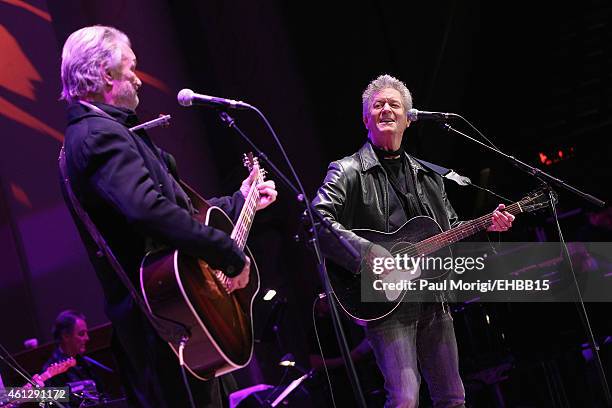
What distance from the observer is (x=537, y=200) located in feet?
13.8

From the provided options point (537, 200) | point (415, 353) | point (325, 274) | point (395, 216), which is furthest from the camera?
point (537, 200)

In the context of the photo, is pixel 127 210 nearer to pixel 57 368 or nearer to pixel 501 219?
pixel 501 219

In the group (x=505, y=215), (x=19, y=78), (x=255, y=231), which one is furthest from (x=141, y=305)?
(x=19, y=78)

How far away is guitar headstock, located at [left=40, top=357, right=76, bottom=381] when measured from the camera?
22.1 ft

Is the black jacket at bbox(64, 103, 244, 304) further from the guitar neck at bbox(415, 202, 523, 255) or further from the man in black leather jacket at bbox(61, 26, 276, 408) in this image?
the guitar neck at bbox(415, 202, 523, 255)

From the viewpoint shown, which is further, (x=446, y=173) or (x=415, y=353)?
(x=446, y=173)

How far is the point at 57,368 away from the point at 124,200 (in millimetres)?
4868

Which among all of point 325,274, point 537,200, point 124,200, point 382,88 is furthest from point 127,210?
point 537,200

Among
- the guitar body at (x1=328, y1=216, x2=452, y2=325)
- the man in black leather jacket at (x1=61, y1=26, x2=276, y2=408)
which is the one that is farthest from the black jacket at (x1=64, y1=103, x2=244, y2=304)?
the guitar body at (x1=328, y1=216, x2=452, y2=325)

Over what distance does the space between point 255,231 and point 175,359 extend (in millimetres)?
5479

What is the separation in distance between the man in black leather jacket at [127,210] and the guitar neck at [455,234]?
139 centimetres

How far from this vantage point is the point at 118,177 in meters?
2.53

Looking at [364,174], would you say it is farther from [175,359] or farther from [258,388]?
[258,388]

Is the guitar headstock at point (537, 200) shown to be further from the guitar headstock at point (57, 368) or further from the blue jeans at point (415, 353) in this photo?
the guitar headstock at point (57, 368)
